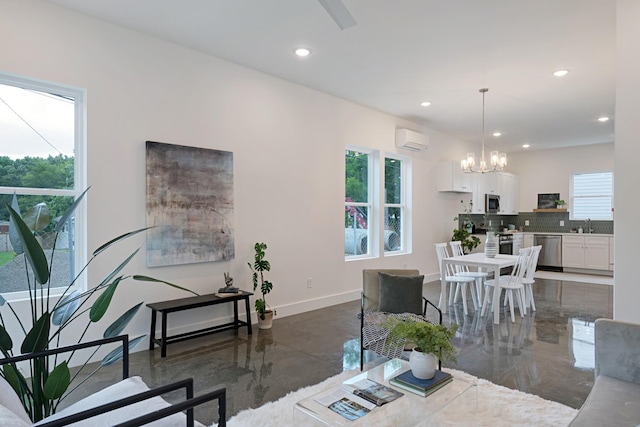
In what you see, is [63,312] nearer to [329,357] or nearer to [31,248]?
[31,248]

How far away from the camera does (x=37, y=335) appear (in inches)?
66.3

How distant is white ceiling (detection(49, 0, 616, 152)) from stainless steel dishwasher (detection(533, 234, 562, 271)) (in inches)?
161

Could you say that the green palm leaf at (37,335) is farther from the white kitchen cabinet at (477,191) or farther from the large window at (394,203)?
the white kitchen cabinet at (477,191)

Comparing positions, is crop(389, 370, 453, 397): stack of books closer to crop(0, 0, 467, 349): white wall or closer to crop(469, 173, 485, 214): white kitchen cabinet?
crop(0, 0, 467, 349): white wall

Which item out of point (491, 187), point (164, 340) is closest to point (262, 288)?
point (164, 340)

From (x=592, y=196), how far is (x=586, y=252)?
1366 mm

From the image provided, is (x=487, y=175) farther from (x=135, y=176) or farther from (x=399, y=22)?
(x=135, y=176)

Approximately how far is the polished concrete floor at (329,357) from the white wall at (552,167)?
5289 millimetres

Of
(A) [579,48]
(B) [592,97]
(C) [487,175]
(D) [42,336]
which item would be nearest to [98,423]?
(D) [42,336]

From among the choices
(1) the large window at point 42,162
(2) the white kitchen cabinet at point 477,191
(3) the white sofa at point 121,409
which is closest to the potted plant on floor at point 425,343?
(3) the white sofa at point 121,409

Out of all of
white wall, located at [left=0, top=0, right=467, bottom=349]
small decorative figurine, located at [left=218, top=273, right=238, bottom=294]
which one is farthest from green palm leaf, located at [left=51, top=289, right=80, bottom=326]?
small decorative figurine, located at [left=218, top=273, right=238, bottom=294]

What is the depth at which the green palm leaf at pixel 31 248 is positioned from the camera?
1554mm

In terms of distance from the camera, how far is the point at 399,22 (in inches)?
134

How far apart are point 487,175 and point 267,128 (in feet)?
20.7
